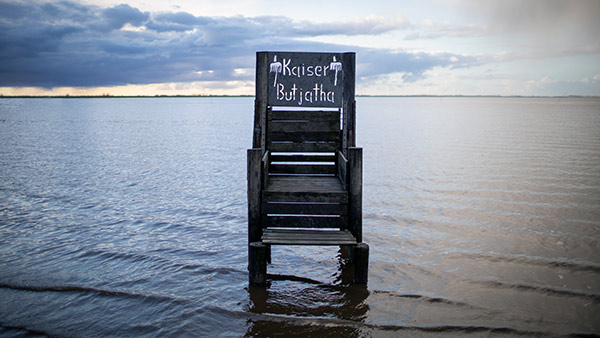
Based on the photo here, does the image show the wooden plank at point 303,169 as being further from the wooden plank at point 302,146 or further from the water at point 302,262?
the water at point 302,262

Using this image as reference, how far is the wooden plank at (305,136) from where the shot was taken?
746 centimetres

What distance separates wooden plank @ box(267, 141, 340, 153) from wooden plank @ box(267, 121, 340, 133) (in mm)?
225

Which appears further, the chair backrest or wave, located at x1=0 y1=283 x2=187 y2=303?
the chair backrest

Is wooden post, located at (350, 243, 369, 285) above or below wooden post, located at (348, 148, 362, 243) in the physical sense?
below

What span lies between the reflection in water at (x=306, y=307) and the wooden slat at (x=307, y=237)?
832 mm

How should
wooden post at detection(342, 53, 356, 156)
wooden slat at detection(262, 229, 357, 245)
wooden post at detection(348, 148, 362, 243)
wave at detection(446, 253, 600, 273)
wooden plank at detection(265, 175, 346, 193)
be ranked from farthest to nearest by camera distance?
wooden post at detection(342, 53, 356, 156), wave at detection(446, 253, 600, 273), wooden plank at detection(265, 175, 346, 193), wooden post at detection(348, 148, 362, 243), wooden slat at detection(262, 229, 357, 245)

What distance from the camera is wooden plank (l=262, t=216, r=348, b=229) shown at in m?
6.36

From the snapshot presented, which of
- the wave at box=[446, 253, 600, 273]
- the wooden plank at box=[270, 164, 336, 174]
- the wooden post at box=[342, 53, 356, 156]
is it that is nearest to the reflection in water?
the wooden plank at box=[270, 164, 336, 174]

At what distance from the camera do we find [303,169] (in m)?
7.83

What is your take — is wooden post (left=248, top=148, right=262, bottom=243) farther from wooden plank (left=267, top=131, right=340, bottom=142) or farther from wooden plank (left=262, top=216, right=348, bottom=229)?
wooden plank (left=267, top=131, right=340, bottom=142)

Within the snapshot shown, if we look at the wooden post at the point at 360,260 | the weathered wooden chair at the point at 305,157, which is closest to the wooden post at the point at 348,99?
the weathered wooden chair at the point at 305,157

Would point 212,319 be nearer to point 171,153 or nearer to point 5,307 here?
point 5,307

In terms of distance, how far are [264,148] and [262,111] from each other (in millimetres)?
619

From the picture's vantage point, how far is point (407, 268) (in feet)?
23.6
